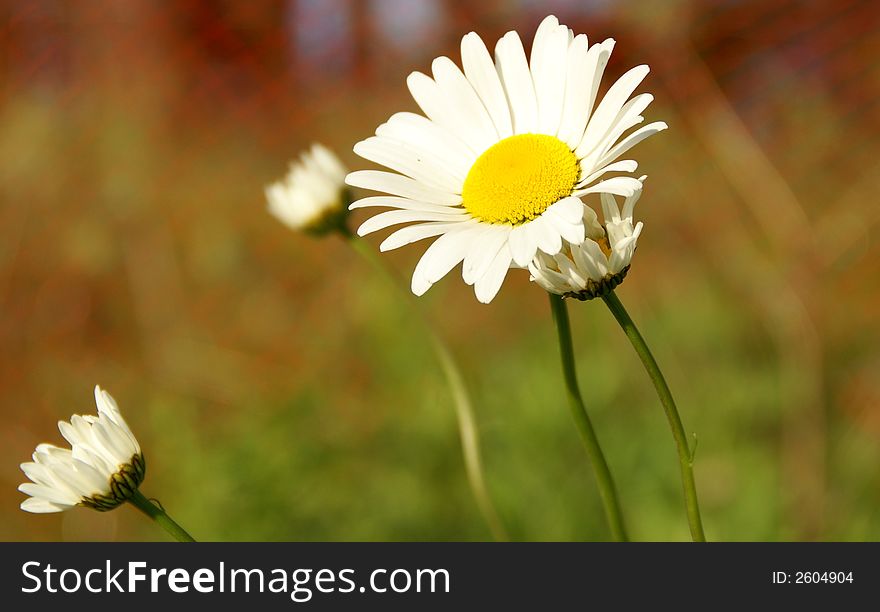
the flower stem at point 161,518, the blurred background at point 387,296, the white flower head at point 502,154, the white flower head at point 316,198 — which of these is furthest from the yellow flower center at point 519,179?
the blurred background at point 387,296

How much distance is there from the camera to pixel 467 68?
64cm

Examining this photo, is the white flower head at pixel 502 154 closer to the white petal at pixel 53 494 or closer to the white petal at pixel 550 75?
the white petal at pixel 550 75

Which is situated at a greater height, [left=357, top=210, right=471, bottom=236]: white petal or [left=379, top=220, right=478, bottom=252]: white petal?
[left=357, top=210, right=471, bottom=236]: white petal

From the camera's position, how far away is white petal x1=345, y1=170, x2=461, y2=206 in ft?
1.93

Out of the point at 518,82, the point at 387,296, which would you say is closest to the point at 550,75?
the point at 518,82

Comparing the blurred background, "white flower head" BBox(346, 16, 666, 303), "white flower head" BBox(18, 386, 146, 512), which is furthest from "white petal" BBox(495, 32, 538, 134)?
the blurred background

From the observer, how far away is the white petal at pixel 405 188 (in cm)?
59

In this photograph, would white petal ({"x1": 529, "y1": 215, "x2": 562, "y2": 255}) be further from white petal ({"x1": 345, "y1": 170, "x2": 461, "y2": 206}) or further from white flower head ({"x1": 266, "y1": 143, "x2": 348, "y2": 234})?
white flower head ({"x1": 266, "y1": 143, "x2": 348, "y2": 234})

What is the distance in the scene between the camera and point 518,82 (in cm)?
64

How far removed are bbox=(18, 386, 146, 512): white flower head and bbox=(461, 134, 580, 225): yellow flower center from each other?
272mm

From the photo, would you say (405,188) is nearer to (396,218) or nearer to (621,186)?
(396,218)

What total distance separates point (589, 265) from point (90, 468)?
34cm
